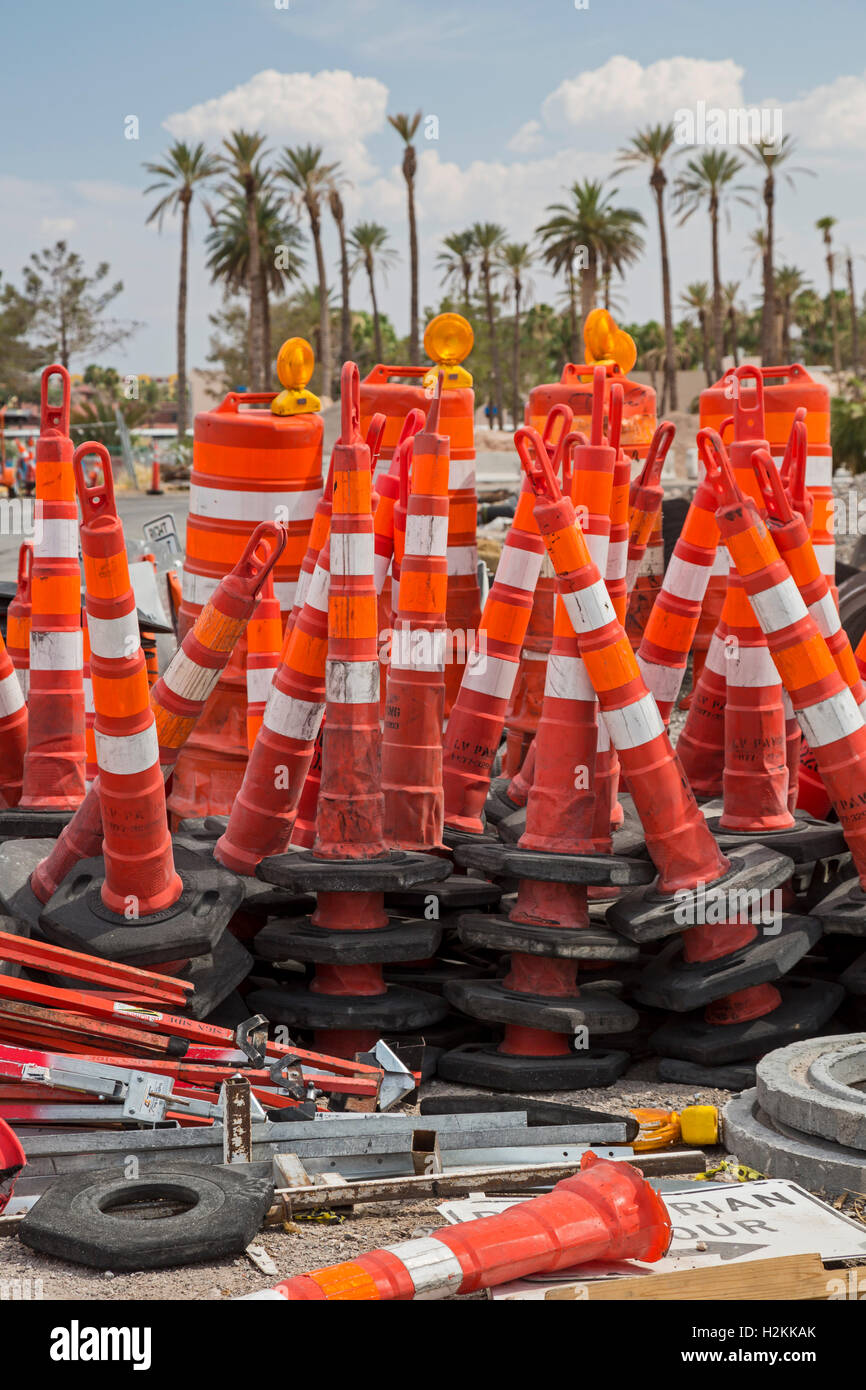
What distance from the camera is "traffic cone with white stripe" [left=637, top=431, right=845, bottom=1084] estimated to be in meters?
5.95

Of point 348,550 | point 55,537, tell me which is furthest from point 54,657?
point 348,550

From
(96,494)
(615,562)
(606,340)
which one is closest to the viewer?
(96,494)

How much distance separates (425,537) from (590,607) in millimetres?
952

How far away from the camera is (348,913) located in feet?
20.2

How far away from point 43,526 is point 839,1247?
480 cm

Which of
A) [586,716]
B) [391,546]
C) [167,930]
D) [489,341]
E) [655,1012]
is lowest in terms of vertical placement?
[655,1012]

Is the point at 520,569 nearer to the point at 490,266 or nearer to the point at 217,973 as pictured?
the point at 217,973

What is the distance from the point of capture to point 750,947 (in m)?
5.99

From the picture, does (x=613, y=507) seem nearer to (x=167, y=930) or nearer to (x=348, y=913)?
(x=348, y=913)

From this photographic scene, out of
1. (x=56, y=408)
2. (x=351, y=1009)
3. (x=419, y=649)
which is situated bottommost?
(x=351, y=1009)

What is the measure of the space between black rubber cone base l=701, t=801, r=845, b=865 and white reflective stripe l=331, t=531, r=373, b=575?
1.90 meters

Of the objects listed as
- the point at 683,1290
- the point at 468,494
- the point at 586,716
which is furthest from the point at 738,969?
the point at 468,494

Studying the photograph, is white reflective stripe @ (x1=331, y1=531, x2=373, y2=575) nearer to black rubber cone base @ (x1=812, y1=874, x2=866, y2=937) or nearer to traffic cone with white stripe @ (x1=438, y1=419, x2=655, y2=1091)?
traffic cone with white stripe @ (x1=438, y1=419, x2=655, y2=1091)

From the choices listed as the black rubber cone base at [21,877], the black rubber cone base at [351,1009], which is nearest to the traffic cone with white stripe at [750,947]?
the black rubber cone base at [351,1009]
